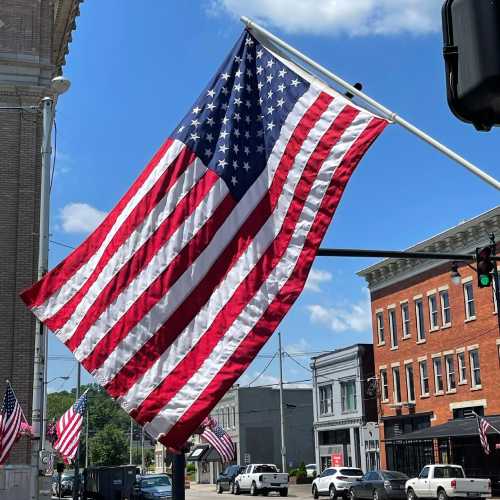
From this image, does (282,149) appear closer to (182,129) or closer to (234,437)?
(182,129)

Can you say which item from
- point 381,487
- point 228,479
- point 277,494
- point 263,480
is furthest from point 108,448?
point 381,487

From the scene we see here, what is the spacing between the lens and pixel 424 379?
4856 centimetres

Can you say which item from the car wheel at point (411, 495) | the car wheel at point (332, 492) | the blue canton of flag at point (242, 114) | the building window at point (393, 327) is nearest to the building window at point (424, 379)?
the building window at point (393, 327)

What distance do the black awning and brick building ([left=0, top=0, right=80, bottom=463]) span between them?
879 inches

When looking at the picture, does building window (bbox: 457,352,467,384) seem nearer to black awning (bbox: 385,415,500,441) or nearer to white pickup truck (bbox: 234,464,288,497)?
black awning (bbox: 385,415,500,441)

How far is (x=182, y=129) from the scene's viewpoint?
625cm

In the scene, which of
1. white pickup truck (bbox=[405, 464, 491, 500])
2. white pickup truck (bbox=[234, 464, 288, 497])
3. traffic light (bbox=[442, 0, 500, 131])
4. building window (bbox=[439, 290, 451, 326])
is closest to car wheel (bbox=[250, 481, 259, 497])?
white pickup truck (bbox=[234, 464, 288, 497])

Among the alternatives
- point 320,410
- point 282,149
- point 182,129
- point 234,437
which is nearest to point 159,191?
point 182,129

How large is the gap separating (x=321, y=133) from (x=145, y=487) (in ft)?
95.6

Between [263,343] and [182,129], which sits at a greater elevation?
[182,129]

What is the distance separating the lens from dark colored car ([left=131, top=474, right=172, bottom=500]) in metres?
32.0

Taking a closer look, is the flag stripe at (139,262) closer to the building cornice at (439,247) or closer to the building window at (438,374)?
the building cornice at (439,247)

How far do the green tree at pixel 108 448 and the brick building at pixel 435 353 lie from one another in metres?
64.4

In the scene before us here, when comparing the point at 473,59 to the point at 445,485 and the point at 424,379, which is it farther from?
the point at 424,379
